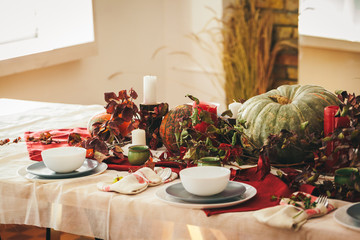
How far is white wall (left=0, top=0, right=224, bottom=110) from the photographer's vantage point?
3.64 metres

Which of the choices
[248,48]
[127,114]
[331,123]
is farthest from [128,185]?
[248,48]

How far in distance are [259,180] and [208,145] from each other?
21 cm

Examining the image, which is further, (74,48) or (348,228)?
(74,48)

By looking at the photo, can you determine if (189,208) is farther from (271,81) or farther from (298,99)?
(271,81)

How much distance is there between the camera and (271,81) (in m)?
3.98

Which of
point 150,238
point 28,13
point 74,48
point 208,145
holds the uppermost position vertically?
point 28,13

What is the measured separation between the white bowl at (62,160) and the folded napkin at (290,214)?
0.51m

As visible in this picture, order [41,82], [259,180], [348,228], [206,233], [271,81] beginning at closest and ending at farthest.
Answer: [348,228]
[206,233]
[259,180]
[41,82]
[271,81]

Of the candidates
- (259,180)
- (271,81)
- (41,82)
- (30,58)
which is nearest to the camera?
(259,180)

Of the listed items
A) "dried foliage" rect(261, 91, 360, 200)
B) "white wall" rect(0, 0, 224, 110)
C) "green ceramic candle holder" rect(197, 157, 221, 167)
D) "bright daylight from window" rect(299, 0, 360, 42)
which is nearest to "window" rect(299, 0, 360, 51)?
"bright daylight from window" rect(299, 0, 360, 42)

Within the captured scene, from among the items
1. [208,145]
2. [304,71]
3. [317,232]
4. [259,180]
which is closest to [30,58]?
[304,71]

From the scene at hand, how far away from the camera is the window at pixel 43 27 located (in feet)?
11.2

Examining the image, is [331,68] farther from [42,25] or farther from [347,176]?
[347,176]

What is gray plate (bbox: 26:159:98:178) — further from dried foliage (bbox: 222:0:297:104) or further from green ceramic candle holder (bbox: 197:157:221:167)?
dried foliage (bbox: 222:0:297:104)
